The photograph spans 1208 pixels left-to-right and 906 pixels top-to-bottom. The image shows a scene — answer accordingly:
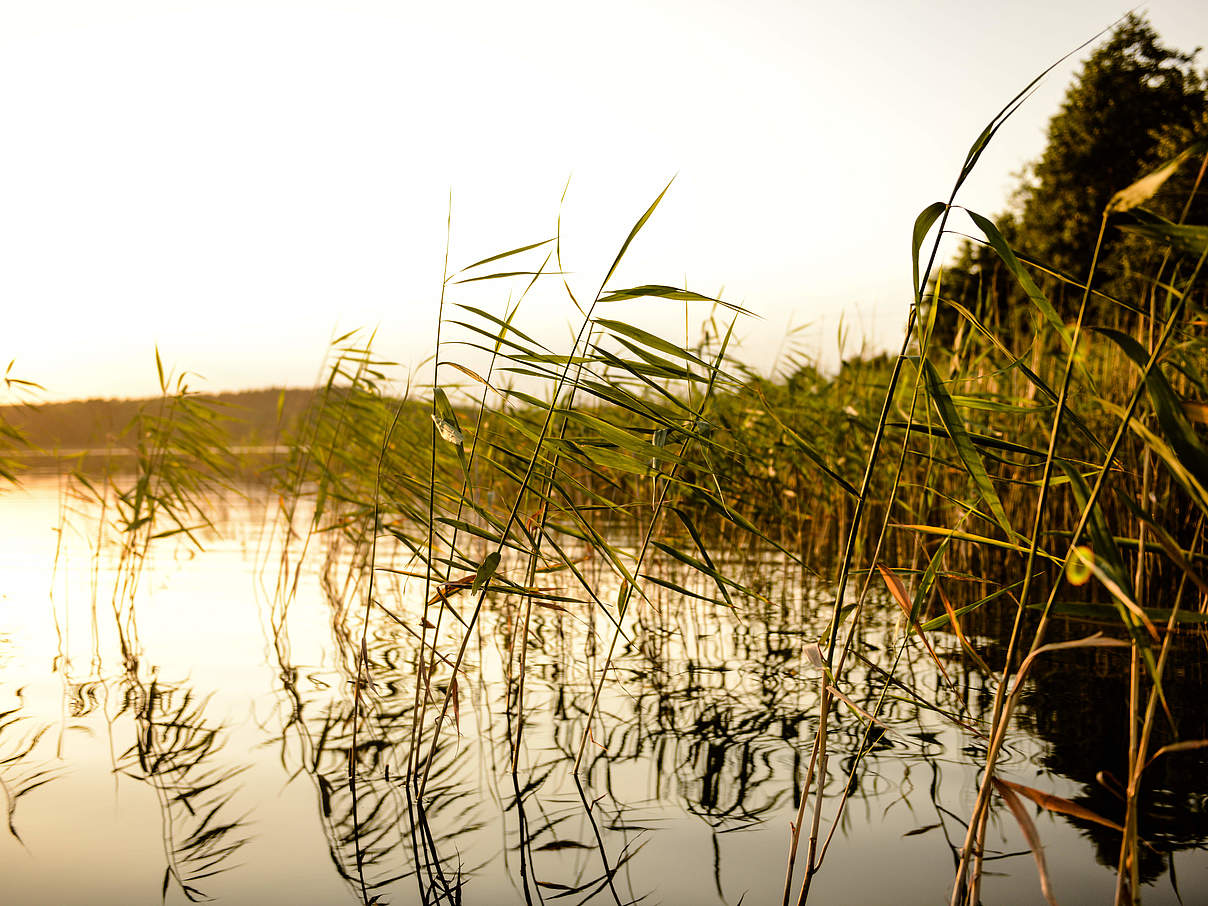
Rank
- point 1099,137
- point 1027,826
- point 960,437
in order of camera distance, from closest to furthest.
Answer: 1. point 1027,826
2. point 960,437
3. point 1099,137

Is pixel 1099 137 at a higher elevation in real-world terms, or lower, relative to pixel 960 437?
higher

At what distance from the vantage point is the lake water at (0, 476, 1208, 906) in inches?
76.3

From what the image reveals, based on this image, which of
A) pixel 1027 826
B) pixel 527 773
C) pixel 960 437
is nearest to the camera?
pixel 1027 826

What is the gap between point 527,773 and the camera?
253 centimetres

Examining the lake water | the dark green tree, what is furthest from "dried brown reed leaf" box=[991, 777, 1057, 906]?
the dark green tree

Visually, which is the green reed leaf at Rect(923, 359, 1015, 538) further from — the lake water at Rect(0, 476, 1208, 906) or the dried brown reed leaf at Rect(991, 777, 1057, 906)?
the lake water at Rect(0, 476, 1208, 906)

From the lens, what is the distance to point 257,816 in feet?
7.34

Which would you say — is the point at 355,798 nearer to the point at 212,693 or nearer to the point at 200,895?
the point at 200,895

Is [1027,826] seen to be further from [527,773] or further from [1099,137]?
[1099,137]

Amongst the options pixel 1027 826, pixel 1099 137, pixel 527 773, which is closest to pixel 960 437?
pixel 1027 826

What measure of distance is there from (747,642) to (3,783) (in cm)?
289

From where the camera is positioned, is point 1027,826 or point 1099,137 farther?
point 1099,137

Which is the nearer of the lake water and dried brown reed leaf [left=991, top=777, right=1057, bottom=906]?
dried brown reed leaf [left=991, top=777, right=1057, bottom=906]

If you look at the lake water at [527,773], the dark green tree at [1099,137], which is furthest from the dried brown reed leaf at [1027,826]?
the dark green tree at [1099,137]
